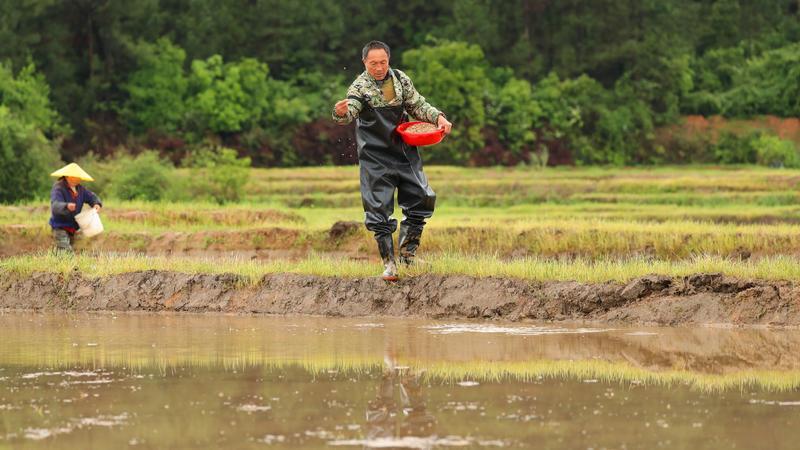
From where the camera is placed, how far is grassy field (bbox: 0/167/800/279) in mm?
17953

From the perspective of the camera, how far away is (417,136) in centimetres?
1190

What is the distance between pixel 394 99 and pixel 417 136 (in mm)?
458

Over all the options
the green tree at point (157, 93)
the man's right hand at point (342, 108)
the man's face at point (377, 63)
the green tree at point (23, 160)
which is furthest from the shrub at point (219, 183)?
the man's right hand at point (342, 108)

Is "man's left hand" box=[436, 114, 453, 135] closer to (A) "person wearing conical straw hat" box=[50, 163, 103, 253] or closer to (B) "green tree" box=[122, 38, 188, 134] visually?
(A) "person wearing conical straw hat" box=[50, 163, 103, 253]

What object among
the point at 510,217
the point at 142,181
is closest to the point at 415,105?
the point at 510,217

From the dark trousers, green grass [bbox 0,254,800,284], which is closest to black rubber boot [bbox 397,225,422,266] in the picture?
green grass [bbox 0,254,800,284]

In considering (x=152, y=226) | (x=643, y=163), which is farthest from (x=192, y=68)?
(x=152, y=226)

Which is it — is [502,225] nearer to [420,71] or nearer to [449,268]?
[449,268]

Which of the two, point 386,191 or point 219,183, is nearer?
point 386,191

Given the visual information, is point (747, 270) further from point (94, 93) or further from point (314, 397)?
point (94, 93)

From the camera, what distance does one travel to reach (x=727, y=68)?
5269 centimetres

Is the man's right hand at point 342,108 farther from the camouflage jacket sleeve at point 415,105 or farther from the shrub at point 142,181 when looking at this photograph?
the shrub at point 142,181

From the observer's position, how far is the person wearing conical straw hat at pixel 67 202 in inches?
671

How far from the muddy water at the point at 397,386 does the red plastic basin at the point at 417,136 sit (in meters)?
1.48
